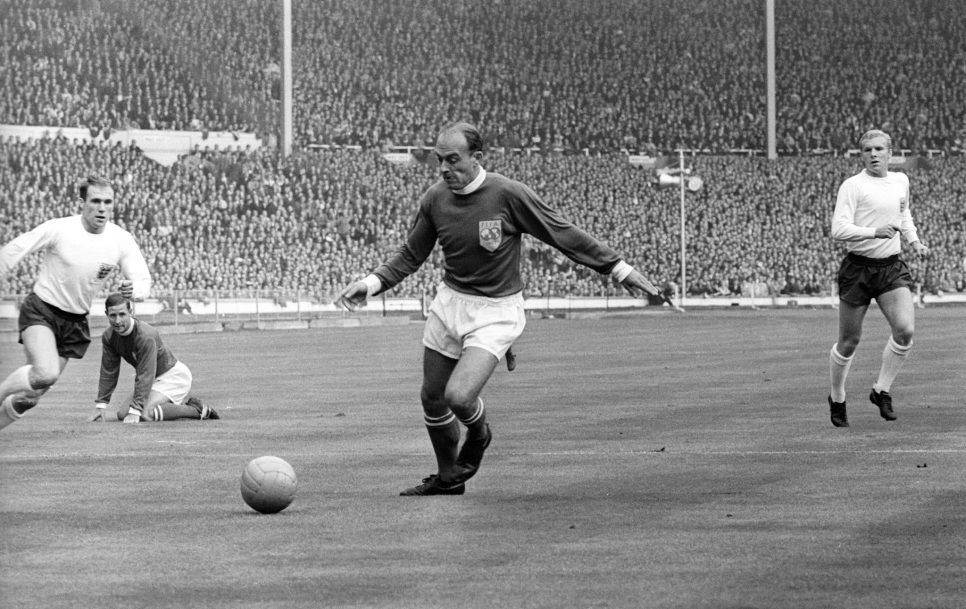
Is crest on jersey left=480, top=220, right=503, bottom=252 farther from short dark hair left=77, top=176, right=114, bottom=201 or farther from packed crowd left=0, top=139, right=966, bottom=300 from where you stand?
packed crowd left=0, top=139, right=966, bottom=300

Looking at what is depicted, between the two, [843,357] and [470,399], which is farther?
[843,357]

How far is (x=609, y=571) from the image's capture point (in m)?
6.84

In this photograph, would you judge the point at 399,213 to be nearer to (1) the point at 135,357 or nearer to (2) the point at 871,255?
(1) the point at 135,357

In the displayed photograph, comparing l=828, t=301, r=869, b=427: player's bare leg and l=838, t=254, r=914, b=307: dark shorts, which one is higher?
l=838, t=254, r=914, b=307: dark shorts

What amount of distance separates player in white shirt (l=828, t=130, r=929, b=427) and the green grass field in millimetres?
745

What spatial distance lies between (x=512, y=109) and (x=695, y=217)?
36.4ft

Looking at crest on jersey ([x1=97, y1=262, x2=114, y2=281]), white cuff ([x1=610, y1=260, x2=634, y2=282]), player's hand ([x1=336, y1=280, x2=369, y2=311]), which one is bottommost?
crest on jersey ([x1=97, y1=262, x2=114, y2=281])

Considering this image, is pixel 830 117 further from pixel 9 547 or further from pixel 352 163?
pixel 9 547

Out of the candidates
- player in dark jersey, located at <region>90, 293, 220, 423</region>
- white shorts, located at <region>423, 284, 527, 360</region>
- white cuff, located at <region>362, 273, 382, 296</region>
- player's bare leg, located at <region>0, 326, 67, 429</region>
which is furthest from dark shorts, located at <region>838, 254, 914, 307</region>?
player's bare leg, located at <region>0, 326, 67, 429</region>

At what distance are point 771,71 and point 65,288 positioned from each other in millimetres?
64811

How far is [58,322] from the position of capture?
1226cm

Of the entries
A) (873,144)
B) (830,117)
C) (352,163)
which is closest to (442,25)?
(352,163)

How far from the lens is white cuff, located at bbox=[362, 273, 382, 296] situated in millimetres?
9844

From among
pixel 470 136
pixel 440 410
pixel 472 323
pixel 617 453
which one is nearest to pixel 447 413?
pixel 440 410
